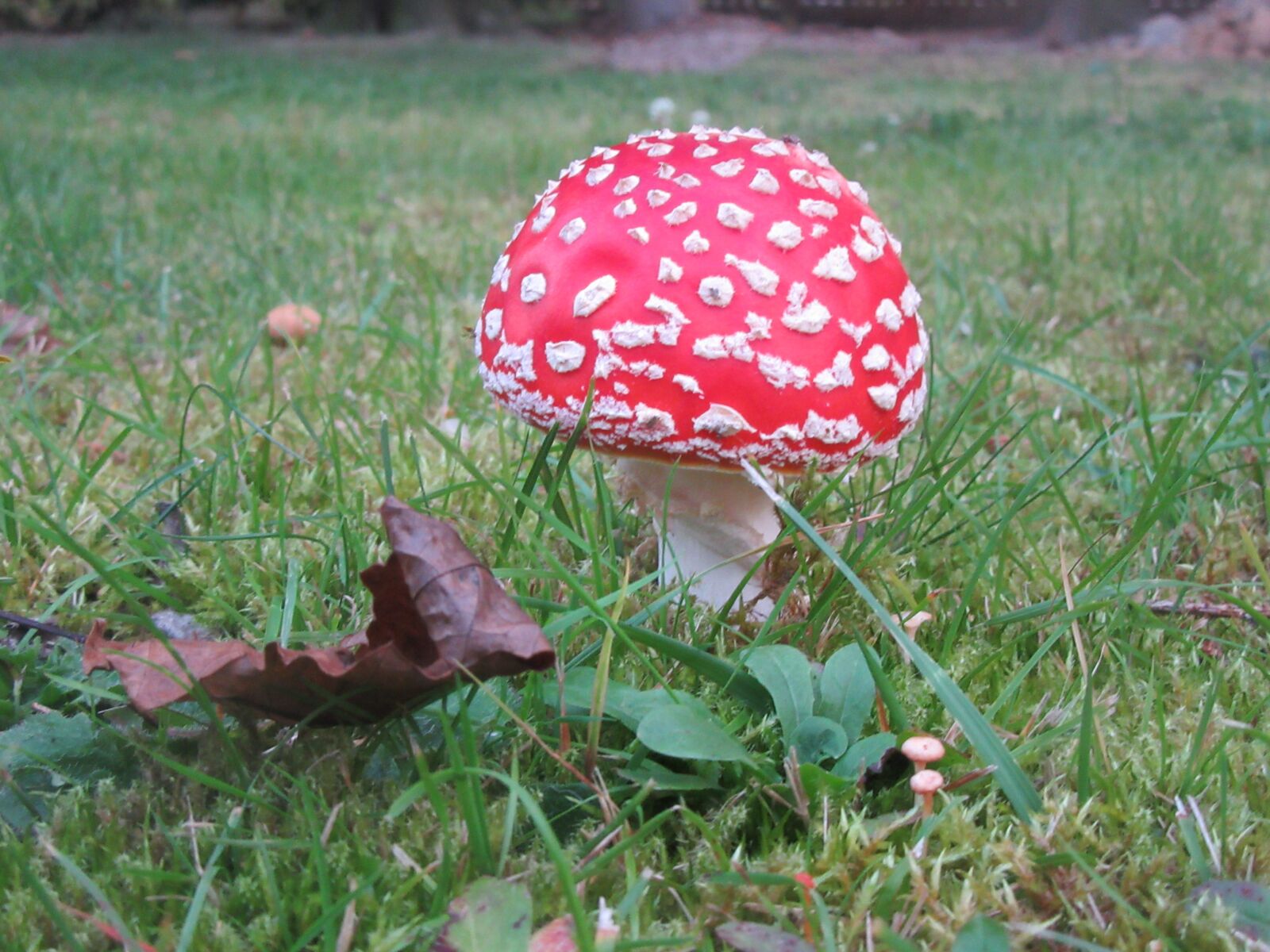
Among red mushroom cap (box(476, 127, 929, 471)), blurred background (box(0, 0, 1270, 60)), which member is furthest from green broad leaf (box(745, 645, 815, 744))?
blurred background (box(0, 0, 1270, 60))

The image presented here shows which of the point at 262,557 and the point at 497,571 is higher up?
the point at 497,571

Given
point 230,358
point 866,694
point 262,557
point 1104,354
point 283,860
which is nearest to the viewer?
point 283,860

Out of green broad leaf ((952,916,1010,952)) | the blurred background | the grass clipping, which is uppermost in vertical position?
Result: the blurred background

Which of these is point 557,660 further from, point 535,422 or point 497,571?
point 535,422

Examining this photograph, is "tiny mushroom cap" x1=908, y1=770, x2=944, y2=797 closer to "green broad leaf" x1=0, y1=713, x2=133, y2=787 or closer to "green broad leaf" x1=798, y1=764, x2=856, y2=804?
"green broad leaf" x1=798, y1=764, x2=856, y2=804

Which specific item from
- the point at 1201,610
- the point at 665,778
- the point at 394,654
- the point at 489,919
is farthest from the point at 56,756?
the point at 1201,610

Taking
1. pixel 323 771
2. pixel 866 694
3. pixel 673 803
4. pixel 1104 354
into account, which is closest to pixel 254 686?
pixel 323 771

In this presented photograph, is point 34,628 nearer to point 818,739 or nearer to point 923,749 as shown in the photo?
point 818,739
